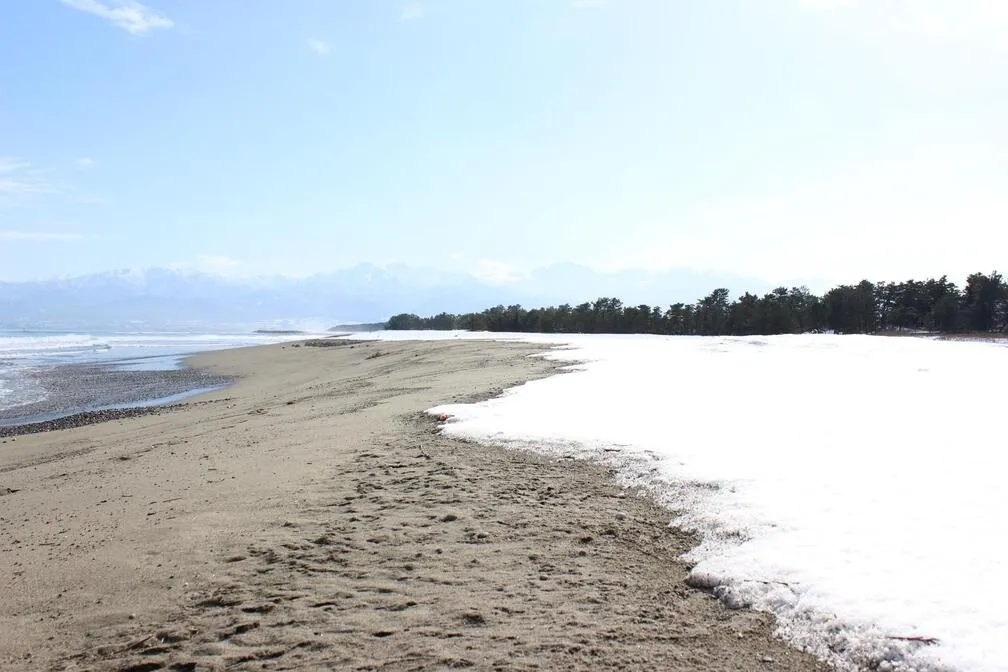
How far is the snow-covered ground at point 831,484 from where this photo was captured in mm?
3393

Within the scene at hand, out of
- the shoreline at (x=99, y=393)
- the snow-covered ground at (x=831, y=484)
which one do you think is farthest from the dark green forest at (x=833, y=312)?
the shoreline at (x=99, y=393)

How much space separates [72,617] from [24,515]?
4.02 metres

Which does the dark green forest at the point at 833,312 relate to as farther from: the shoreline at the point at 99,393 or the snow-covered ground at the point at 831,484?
the shoreline at the point at 99,393

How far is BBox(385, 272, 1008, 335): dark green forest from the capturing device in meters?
43.2

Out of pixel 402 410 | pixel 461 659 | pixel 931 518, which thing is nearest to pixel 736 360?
pixel 402 410

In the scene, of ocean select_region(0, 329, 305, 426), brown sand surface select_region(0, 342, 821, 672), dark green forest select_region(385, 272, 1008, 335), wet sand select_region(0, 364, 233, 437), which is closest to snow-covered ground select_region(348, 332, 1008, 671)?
brown sand surface select_region(0, 342, 821, 672)

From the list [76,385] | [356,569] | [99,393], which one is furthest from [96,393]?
[356,569]

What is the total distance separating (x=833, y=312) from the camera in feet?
166

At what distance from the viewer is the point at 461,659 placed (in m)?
3.30

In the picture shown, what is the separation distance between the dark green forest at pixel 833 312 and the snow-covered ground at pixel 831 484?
36563 mm

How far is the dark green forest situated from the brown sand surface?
4814cm

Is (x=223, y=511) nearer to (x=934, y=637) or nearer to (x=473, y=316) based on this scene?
(x=934, y=637)

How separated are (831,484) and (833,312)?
51.2m

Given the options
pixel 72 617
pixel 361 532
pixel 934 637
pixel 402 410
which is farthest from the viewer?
pixel 402 410
